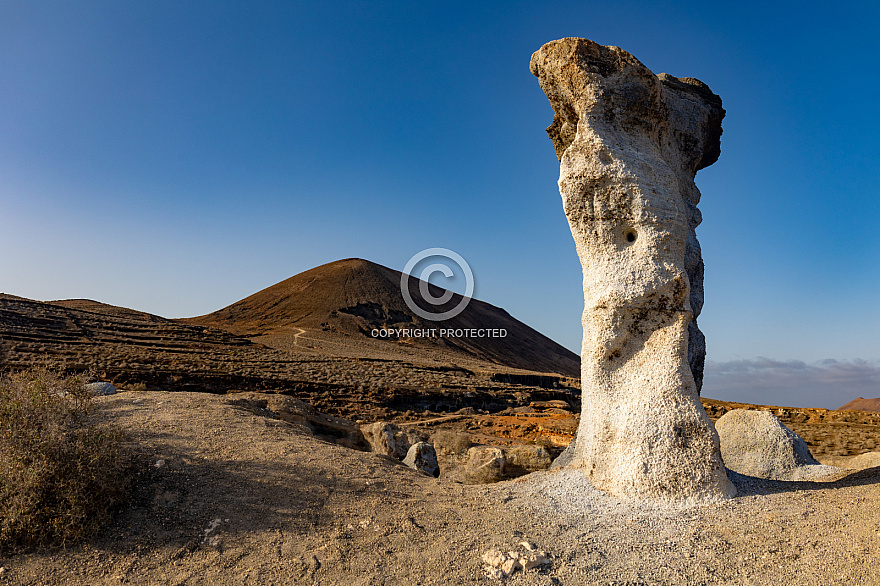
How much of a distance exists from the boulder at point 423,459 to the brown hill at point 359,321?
28.0 meters

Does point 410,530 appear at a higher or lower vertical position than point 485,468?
higher

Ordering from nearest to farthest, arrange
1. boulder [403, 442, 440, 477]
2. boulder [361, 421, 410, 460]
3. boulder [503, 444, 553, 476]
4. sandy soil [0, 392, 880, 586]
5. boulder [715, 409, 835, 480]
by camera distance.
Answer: sandy soil [0, 392, 880, 586], boulder [403, 442, 440, 477], boulder [715, 409, 835, 480], boulder [503, 444, 553, 476], boulder [361, 421, 410, 460]

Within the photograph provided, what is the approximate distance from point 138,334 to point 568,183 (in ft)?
94.0

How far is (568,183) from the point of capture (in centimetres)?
700

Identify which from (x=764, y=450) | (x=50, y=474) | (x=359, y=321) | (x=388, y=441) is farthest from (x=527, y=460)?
(x=359, y=321)

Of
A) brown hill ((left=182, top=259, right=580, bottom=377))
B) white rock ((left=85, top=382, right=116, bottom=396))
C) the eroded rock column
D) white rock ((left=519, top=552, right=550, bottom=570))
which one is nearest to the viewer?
white rock ((left=519, top=552, right=550, bottom=570))

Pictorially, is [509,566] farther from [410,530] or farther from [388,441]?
[388,441]

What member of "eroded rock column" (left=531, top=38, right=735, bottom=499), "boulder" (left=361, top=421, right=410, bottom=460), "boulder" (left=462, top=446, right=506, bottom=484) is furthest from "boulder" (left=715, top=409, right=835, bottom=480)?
"boulder" (left=361, top=421, right=410, bottom=460)

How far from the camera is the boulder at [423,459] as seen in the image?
8.48 m

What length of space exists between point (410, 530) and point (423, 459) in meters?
3.72

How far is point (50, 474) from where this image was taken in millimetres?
4422

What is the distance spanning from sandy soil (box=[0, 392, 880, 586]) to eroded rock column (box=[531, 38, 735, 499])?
0.46 m

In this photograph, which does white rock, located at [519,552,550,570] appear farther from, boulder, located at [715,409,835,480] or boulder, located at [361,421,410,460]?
boulder, located at [715,409,835,480]

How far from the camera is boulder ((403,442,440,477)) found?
8479 millimetres
